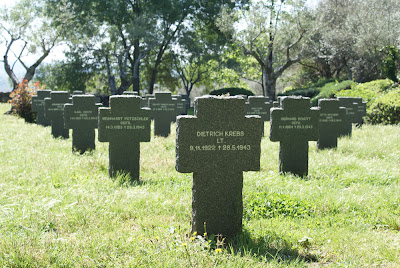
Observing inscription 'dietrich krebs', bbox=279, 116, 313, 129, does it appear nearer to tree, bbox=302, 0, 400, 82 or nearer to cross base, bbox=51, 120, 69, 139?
cross base, bbox=51, 120, 69, 139

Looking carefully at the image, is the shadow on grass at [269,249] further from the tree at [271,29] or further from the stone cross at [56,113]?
the tree at [271,29]

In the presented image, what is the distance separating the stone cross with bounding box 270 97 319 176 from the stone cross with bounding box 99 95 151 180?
2.57m

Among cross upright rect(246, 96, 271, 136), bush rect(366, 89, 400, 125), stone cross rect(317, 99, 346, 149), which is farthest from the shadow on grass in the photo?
bush rect(366, 89, 400, 125)

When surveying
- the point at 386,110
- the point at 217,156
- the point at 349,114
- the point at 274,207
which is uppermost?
the point at 386,110

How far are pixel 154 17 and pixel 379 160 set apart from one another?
25438mm

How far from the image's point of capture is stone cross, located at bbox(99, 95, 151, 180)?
7332mm

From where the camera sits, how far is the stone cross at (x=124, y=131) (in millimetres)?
7332

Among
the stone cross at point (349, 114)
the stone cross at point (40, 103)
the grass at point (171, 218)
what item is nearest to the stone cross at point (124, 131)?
the grass at point (171, 218)

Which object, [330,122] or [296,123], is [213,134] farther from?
[330,122]

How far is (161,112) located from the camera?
45.4 feet

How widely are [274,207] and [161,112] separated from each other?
29.0ft

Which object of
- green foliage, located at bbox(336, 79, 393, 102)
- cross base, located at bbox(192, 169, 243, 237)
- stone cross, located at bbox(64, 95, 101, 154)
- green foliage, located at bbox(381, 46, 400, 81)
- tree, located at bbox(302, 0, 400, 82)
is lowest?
cross base, located at bbox(192, 169, 243, 237)

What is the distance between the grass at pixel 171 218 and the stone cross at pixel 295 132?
0.38 m

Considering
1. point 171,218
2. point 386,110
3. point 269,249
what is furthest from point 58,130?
point 386,110
